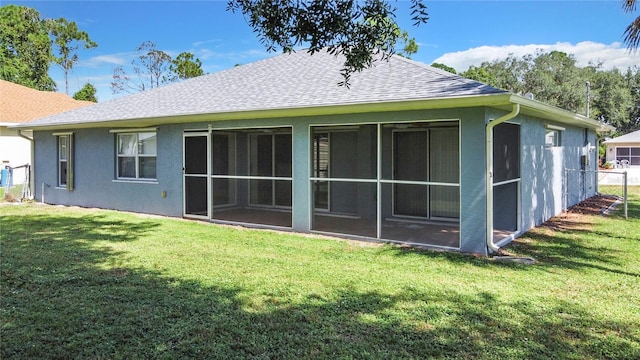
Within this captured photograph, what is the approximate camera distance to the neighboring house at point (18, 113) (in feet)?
63.6

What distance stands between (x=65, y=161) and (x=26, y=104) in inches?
421

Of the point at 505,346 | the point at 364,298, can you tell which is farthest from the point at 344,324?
the point at 505,346

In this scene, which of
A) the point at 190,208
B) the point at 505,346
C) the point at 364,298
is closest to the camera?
the point at 505,346

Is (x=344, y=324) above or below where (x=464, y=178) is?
below

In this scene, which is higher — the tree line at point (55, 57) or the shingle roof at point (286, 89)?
the tree line at point (55, 57)

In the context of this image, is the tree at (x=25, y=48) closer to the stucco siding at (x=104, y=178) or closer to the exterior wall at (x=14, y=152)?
the exterior wall at (x=14, y=152)

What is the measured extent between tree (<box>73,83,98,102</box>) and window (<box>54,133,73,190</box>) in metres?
24.1

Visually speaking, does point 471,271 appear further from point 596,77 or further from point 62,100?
point 596,77

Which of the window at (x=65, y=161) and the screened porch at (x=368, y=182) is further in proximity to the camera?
the window at (x=65, y=161)

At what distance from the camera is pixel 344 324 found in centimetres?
407

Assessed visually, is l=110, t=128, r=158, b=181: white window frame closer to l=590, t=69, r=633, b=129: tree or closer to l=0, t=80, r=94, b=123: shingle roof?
l=0, t=80, r=94, b=123: shingle roof

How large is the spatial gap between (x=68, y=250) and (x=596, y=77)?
4567cm

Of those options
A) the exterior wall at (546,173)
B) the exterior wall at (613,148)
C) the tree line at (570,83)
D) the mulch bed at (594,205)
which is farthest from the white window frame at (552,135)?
the tree line at (570,83)

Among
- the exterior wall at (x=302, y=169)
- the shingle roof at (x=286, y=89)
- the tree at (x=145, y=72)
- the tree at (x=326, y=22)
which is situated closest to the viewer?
the tree at (x=326, y=22)
